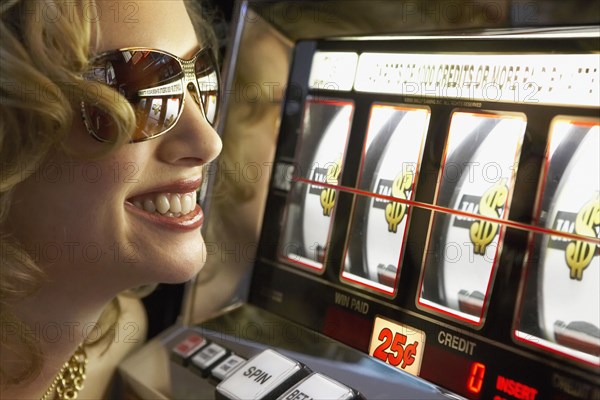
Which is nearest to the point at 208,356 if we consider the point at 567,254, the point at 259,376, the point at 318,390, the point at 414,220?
the point at 259,376

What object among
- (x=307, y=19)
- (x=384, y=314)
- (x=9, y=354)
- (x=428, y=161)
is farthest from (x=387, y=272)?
(x=9, y=354)

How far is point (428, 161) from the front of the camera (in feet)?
3.49

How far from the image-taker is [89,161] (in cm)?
101

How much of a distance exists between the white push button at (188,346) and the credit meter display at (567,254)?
65cm

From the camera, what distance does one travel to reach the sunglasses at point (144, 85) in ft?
3.22

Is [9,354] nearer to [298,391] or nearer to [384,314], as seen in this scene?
[298,391]

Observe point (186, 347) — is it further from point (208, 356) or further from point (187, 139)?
point (187, 139)

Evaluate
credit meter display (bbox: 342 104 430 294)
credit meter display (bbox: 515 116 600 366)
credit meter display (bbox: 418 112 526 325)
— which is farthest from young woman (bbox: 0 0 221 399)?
credit meter display (bbox: 515 116 600 366)

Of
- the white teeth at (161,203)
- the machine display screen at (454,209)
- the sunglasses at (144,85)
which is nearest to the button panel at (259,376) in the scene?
the machine display screen at (454,209)

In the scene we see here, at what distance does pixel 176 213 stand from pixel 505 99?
0.64 metres

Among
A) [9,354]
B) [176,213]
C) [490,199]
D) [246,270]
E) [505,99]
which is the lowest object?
[9,354]

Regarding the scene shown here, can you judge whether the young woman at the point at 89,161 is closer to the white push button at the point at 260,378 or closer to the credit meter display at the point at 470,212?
the white push button at the point at 260,378

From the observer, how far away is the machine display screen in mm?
919

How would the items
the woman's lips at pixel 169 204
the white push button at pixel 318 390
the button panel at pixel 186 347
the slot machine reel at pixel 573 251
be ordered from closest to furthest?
1. the slot machine reel at pixel 573 251
2. the white push button at pixel 318 390
3. the woman's lips at pixel 169 204
4. the button panel at pixel 186 347
